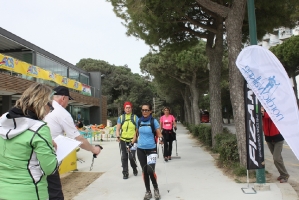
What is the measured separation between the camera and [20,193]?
7.13ft

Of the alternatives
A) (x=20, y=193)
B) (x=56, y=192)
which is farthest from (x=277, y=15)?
(x=20, y=193)

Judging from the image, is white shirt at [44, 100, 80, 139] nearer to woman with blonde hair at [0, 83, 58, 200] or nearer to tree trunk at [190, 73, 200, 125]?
woman with blonde hair at [0, 83, 58, 200]

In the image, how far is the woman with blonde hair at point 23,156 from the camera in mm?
2174

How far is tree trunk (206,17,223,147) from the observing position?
32.4ft

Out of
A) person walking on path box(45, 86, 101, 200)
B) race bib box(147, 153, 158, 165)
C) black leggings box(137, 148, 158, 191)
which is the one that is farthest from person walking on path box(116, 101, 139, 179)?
person walking on path box(45, 86, 101, 200)

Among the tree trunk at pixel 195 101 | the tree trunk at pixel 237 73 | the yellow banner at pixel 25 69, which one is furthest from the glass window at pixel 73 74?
the tree trunk at pixel 237 73

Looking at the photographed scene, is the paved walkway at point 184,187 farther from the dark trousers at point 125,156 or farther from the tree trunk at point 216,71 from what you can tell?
the tree trunk at point 216,71

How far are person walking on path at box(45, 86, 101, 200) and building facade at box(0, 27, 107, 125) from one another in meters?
4.39

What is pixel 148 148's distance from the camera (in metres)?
5.55

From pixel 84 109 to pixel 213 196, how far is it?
3176 cm

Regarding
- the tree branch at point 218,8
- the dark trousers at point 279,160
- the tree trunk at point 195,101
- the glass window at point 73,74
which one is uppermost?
the glass window at point 73,74

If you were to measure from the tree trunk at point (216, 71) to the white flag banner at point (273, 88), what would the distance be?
4.51 metres

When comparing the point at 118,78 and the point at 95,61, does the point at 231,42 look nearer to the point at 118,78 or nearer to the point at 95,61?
the point at 118,78

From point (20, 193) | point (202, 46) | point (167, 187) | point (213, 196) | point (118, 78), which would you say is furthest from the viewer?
point (118, 78)
